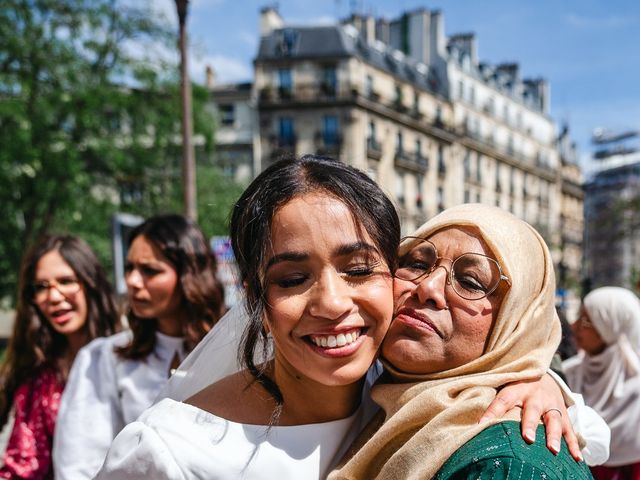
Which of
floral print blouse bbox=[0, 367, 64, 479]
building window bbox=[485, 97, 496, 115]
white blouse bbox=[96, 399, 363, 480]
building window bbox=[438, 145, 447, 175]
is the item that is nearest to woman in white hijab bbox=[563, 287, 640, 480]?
white blouse bbox=[96, 399, 363, 480]

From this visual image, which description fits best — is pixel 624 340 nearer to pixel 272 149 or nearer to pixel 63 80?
pixel 63 80

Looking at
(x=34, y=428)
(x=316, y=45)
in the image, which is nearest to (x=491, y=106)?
(x=316, y=45)

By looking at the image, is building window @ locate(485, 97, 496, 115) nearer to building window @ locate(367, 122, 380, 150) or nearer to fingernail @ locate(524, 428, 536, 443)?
building window @ locate(367, 122, 380, 150)

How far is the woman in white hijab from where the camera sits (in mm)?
3600

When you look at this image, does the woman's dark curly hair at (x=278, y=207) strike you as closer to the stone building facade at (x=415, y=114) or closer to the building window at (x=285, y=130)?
the stone building facade at (x=415, y=114)

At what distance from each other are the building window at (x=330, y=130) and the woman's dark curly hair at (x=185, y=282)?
122 ft

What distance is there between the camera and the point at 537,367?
169 centimetres

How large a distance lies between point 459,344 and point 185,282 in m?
1.80

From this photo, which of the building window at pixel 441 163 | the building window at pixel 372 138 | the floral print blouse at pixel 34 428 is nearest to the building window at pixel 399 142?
the building window at pixel 372 138

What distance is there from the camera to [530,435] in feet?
4.78

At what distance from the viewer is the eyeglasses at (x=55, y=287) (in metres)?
3.51

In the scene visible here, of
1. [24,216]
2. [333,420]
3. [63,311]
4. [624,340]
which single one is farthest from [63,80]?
→ [333,420]

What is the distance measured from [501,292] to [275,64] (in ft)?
132

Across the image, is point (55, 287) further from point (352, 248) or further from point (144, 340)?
point (352, 248)
